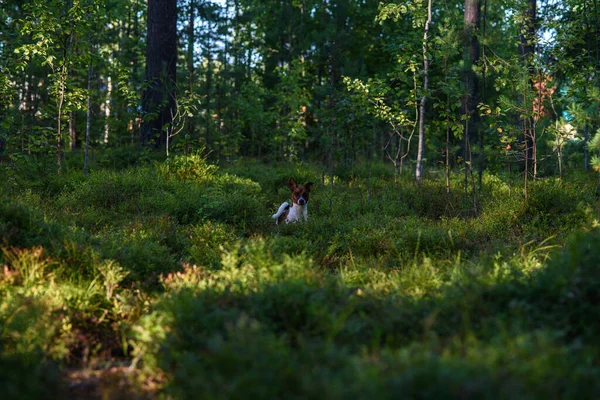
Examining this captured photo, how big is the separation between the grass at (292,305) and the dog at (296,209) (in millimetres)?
511

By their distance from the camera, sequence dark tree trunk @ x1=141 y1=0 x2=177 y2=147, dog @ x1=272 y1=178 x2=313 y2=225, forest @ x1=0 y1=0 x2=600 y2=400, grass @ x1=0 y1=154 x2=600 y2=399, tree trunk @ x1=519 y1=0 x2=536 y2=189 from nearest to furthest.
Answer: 1. grass @ x1=0 y1=154 x2=600 y2=399
2. forest @ x1=0 y1=0 x2=600 y2=400
3. tree trunk @ x1=519 y1=0 x2=536 y2=189
4. dog @ x1=272 y1=178 x2=313 y2=225
5. dark tree trunk @ x1=141 y1=0 x2=177 y2=147

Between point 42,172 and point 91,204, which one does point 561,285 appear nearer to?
point 91,204

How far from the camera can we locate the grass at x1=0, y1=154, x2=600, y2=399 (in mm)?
3172

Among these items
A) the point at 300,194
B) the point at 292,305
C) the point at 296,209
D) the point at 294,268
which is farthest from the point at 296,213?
the point at 292,305

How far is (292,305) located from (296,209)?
4788mm

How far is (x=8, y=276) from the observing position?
496cm

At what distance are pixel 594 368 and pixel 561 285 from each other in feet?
3.25

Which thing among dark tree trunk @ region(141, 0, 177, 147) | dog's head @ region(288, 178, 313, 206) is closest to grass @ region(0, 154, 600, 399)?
dog's head @ region(288, 178, 313, 206)

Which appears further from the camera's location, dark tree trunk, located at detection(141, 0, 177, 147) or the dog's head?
dark tree trunk, located at detection(141, 0, 177, 147)

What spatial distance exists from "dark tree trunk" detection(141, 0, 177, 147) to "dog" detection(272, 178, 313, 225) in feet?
16.8

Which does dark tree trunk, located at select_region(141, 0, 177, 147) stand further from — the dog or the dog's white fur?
the dog's white fur

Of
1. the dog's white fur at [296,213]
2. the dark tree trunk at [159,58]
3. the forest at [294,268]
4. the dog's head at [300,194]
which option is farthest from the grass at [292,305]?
the dark tree trunk at [159,58]

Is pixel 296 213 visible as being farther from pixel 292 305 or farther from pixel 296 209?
pixel 292 305

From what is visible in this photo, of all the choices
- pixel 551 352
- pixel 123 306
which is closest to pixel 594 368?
pixel 551 352
